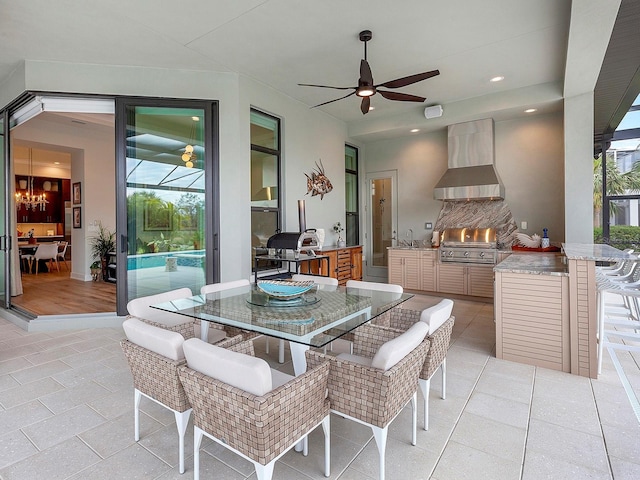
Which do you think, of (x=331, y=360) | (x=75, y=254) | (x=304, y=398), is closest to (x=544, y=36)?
(x=331, y=360)

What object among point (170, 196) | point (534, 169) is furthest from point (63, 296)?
point (534, 169)

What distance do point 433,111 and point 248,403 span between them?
554 centimetres

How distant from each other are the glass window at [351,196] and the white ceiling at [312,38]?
2355 mm

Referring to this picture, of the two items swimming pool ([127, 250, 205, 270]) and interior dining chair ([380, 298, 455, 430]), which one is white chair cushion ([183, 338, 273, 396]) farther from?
swimming pool ([127, 250, 205, 270])

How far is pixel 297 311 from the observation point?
2.05 metres

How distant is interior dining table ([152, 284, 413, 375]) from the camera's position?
171 centimetres

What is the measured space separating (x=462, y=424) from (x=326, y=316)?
1068 millimetres

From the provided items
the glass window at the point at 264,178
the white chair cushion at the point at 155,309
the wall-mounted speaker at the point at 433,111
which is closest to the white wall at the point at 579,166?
the wall-mounted speaker at the point at 433,111

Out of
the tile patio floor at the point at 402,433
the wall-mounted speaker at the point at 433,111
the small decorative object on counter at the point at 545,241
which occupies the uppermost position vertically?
the wall-mounted speaker at the point at 433,111

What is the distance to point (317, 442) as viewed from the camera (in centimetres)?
187

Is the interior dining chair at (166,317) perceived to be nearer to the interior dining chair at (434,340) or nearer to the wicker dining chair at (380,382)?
the wicker dining chair at (380,382)

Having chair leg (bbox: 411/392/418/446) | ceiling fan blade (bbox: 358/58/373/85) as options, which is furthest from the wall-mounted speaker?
chair leg (bbox: 411/392/418/446)

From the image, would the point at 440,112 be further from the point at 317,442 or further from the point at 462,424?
the point at 317,442

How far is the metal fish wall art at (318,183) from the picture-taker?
225 inches
